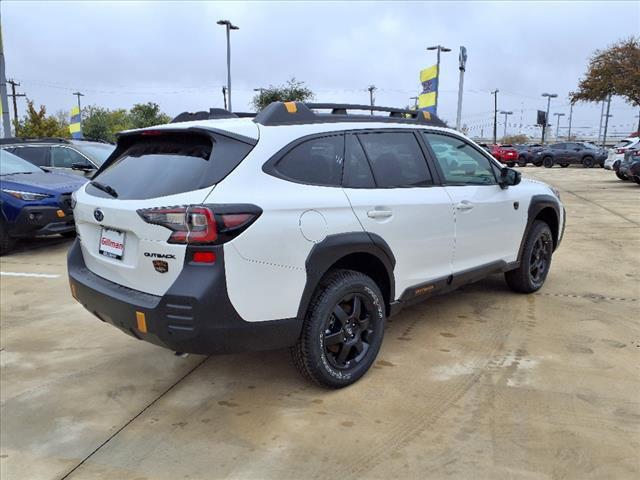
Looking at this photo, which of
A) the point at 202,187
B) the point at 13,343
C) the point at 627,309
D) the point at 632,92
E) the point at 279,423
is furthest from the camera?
the point at 632,92

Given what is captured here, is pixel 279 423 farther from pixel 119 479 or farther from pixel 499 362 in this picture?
pixel 499 362

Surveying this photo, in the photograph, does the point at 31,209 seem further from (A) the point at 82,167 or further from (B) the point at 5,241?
(A) the point at 82,167

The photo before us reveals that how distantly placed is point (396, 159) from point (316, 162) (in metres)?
0.76

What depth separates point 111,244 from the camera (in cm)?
312

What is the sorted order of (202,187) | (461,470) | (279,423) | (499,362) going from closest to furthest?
(461,470)
(202,187)
(279,423)
(499,362)

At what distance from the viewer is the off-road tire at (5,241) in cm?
745

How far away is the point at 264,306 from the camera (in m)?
2.84

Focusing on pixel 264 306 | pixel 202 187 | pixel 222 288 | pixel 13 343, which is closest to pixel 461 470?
pixel 264 306

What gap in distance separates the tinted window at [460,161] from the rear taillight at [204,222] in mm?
1917

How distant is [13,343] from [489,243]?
3934 mm

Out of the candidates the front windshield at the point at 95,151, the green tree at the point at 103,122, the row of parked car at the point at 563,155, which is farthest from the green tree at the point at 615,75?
the green tree at the point at 103,122

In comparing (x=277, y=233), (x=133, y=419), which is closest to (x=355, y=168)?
(x=277, y=233)

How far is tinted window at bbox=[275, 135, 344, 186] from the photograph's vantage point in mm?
3049

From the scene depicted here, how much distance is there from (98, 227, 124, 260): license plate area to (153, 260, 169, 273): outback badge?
348 millimetres
